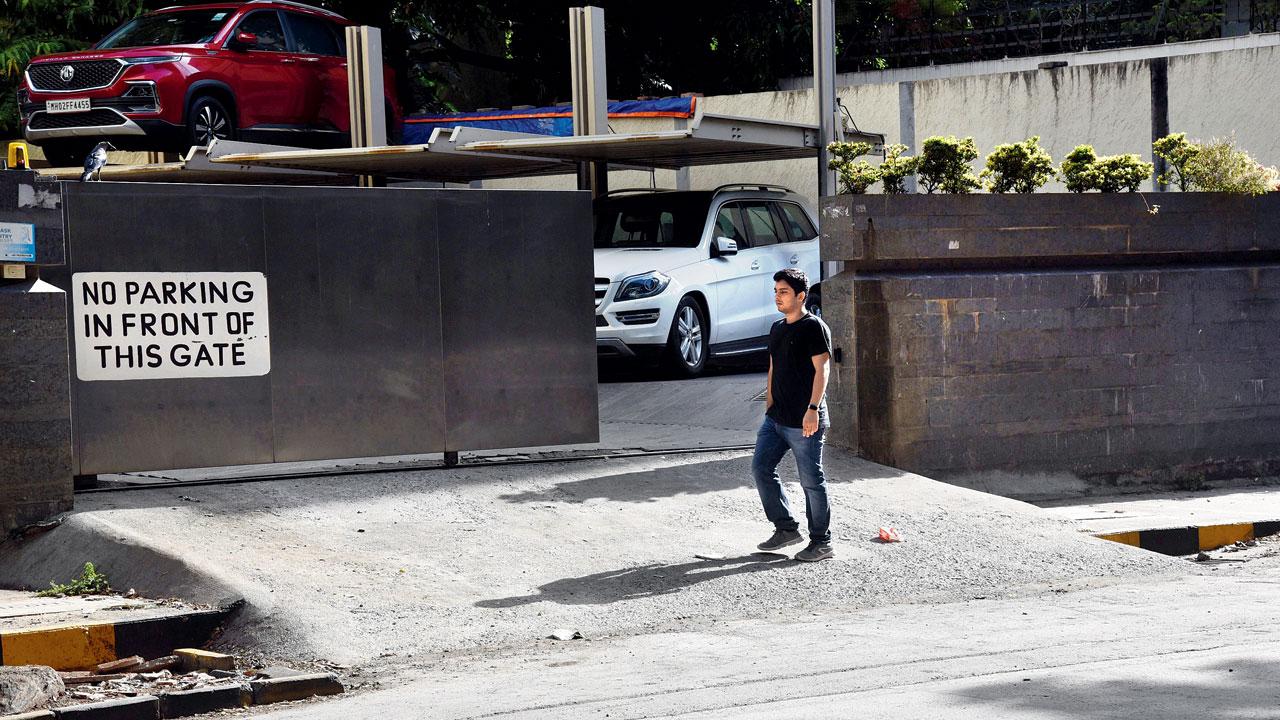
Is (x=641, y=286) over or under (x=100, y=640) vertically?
over

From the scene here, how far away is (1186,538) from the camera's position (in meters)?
10.2

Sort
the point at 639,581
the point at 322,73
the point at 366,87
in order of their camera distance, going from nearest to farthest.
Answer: the point at 639,581, the point at 366,87, the point at 322,73

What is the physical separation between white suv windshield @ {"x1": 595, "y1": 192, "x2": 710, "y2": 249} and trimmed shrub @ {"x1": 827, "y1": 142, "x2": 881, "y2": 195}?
3209 millimetres

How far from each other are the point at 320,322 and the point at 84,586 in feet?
8.98

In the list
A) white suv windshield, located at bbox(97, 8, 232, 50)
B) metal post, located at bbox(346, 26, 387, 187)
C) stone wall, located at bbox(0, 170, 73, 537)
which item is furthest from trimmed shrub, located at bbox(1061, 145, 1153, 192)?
white suv windshield, located at bbox(97, 8, 232, 50)

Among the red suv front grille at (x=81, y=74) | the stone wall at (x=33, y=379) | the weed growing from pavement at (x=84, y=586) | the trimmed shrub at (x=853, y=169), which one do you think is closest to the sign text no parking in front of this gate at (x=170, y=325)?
the stone wall at (x=33, y=379)

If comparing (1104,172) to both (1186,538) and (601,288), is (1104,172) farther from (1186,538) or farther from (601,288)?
(601,288)

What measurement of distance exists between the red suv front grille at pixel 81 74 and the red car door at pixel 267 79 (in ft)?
4.16

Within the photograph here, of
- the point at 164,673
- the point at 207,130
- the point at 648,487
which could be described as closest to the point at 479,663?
the point at 164,673

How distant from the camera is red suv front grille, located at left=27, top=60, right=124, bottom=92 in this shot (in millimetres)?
15281

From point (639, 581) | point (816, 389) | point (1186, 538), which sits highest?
point (816, 389)

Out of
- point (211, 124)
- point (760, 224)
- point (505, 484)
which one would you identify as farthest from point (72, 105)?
point (505, 484)

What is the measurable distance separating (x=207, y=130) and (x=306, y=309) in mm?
6230

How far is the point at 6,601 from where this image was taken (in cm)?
776
